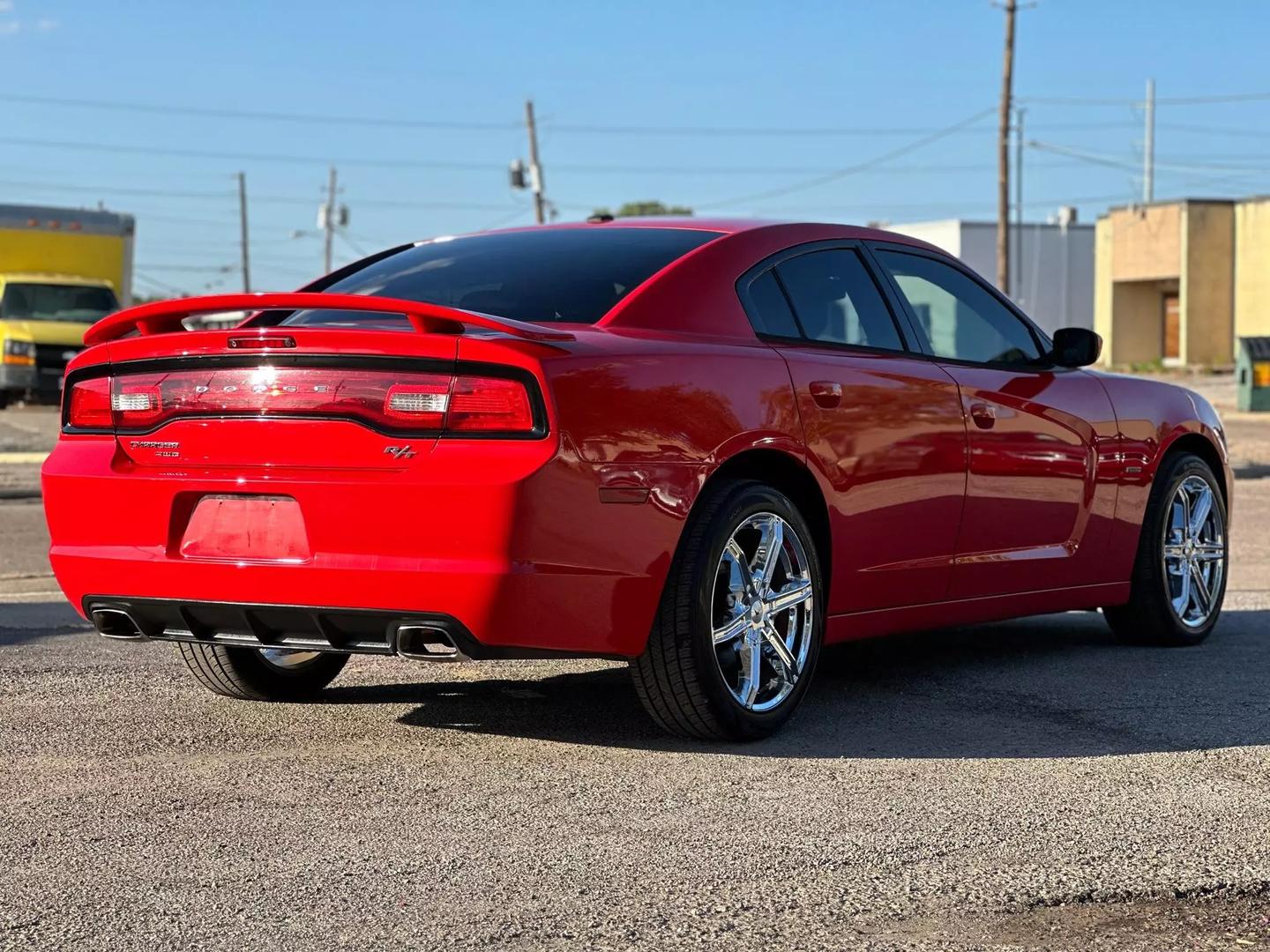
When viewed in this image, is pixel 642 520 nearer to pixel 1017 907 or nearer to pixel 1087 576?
pixel 1017 907

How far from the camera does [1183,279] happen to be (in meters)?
56.2

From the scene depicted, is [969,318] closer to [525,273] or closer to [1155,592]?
[1155,592]

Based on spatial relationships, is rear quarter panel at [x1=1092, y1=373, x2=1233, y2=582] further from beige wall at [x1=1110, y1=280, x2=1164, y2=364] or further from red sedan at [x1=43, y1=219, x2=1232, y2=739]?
beige wall at [x1=1110, y1=280, x2=1164, y2=364]

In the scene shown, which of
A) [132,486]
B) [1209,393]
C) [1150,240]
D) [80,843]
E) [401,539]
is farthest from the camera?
[1150,240]

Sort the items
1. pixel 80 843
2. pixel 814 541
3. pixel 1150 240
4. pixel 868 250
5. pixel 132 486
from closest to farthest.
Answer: pixel 80 843, pixel 132 486, pixel 814 541, pixel 868 250, pixel 1150 240

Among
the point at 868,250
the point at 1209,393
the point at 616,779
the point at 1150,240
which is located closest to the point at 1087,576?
the point at 868,250

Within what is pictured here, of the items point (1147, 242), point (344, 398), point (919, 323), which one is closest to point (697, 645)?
point (344, 398)

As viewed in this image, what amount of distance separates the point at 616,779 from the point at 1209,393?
122 ft

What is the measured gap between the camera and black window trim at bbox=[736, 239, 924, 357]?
5.59 meters

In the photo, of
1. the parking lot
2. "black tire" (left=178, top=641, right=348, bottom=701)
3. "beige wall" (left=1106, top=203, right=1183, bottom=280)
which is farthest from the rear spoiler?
"beige wall" (left=1106, top=203, right=1183, bottom=280)

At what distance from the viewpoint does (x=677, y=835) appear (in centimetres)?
422

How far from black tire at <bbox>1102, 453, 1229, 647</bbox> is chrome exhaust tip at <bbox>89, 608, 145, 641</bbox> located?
3782 mm

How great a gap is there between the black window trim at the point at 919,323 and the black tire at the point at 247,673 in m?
2.24

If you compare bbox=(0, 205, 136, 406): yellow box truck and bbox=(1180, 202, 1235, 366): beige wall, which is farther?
bbox=(1180, 202, 1235, 366): beige wall
